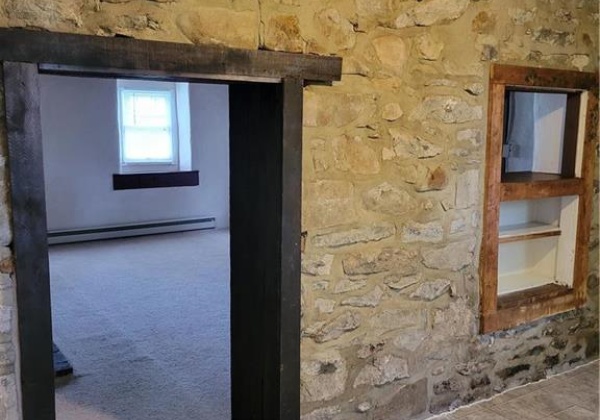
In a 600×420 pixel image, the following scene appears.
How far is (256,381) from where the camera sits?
264cm

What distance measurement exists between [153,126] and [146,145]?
0.27 metres

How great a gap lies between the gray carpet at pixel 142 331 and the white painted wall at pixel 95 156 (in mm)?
622

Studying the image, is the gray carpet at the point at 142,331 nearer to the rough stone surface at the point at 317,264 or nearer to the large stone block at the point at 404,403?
the large stone block at the point at 404,403

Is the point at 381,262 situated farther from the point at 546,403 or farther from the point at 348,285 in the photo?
the point at 546,403

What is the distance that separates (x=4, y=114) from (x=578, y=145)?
117 inches

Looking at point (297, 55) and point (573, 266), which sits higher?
point (297, 55)

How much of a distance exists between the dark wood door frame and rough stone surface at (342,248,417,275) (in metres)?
0.29

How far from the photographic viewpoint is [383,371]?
2.76 metres

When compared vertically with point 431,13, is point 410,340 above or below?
below

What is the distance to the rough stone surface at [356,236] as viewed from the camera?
8.19 ft

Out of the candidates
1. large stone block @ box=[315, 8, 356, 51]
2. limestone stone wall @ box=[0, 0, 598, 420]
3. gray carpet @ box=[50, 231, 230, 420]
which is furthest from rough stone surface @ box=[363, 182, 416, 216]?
gray carpet @ box=[50, 231, 230, 420]

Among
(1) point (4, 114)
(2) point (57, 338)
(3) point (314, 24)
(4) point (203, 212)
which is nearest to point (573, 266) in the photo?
(3) point (314, 24)

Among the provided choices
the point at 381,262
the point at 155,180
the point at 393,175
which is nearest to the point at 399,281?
the point at 381,262

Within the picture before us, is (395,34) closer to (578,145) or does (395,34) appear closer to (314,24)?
(314,24)
